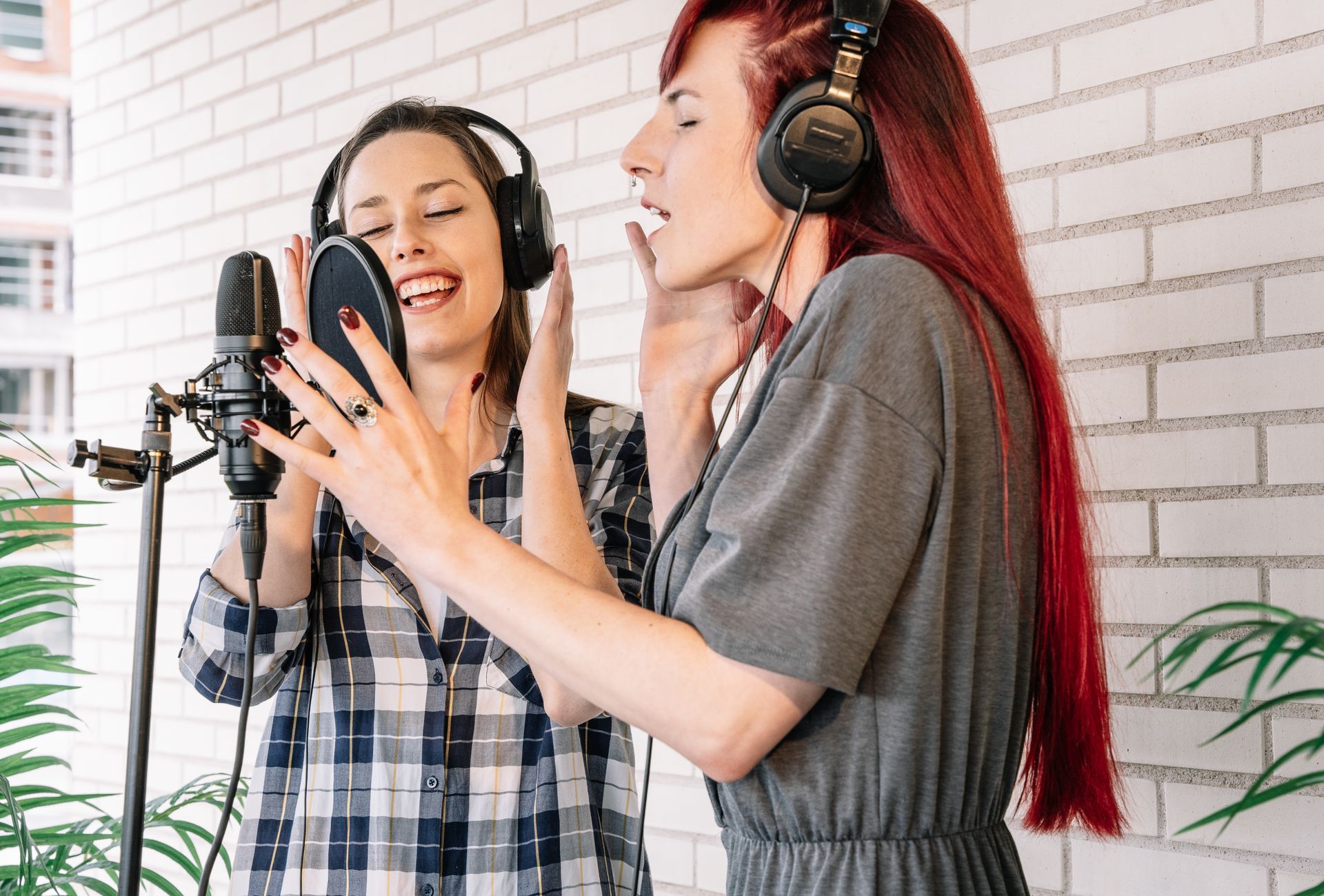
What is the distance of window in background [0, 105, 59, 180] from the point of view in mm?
7164

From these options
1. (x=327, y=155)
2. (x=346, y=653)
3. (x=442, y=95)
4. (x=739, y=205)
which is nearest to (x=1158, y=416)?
(x=739, y=205)

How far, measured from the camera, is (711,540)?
0.82m

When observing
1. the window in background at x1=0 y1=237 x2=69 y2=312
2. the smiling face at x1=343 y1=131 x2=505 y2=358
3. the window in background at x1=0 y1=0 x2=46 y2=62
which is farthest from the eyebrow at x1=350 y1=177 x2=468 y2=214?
the window in background at x1=0 y1=237 x2=69 y2=312

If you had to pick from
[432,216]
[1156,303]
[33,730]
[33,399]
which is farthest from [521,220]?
[33,399]

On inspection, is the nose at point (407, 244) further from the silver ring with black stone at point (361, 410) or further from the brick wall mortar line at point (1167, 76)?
the brick wall mortar line at point (1167, 76)

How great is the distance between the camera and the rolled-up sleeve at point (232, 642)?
1328 mm

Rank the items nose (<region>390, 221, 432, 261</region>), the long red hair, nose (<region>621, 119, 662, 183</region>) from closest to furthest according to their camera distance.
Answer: the long red hair < nose (<region>621, 119, 662, 183</region>) < nose (<region>390, 221, 432, 261</region>)

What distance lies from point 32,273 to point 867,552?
7.46 meters

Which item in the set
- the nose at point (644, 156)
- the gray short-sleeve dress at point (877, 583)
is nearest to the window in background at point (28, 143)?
the nose at point (644, 156)

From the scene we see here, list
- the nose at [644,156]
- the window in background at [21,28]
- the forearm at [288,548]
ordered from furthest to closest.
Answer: the window in background at [21,28]
the forearm at [288,548]
the nose at [644,156]

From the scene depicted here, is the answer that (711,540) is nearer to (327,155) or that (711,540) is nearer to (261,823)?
(261,823)

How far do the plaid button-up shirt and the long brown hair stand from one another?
0.26 meters

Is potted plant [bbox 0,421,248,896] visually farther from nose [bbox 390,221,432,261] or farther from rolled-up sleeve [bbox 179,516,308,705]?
nose [bbox 390,221,432,261]

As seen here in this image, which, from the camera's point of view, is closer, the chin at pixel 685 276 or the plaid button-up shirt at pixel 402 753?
the chin at pixel 685 276
